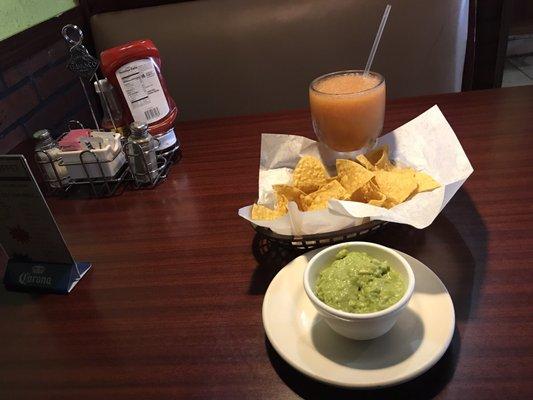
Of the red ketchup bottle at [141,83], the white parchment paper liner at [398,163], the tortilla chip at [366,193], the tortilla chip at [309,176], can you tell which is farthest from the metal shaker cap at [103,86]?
the tortilla chip at [366,193]

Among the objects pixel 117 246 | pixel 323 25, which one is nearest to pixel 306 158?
pixel 117 246

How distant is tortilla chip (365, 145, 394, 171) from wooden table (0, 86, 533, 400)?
133mm

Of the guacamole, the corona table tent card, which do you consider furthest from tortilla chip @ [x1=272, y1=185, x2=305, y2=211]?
the corona table tent card

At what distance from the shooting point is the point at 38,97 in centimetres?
162

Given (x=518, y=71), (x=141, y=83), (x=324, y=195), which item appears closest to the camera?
(x=324, y=195)

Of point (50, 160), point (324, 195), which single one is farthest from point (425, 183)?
point (50, 160)

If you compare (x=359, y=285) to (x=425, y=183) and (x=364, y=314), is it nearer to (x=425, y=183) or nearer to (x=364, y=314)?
(x=364, y=314)

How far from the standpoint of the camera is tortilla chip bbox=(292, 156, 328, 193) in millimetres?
847

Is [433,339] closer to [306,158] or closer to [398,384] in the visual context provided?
[398,384]

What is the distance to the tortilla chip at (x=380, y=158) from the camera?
0.88 m

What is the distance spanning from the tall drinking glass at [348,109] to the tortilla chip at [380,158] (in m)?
0.06

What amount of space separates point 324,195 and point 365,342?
0.30 m

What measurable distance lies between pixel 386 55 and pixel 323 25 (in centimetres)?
25

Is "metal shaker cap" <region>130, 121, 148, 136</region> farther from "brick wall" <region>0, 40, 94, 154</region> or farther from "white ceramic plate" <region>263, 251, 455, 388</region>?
"brick wall" <region>0, 40, 94, 154</region>
